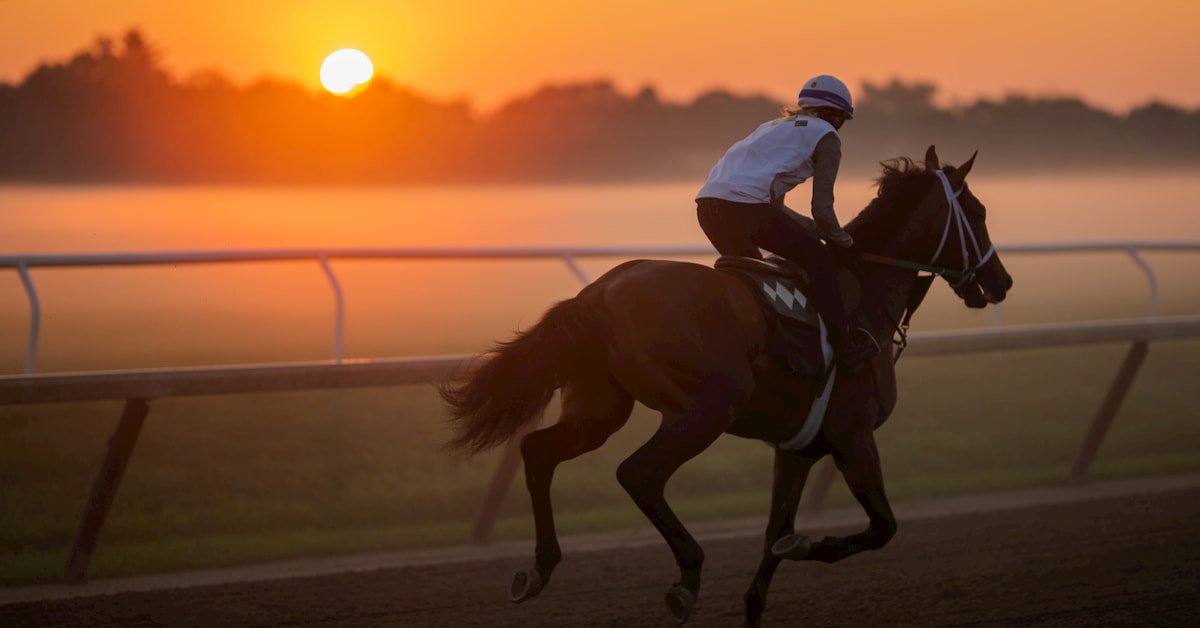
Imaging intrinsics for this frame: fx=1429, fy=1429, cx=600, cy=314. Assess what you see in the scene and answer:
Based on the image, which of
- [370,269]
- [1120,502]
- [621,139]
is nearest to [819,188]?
[1120,502]

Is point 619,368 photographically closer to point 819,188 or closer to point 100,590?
point 819,188

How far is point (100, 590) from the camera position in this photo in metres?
5.39

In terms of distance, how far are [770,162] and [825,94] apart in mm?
349

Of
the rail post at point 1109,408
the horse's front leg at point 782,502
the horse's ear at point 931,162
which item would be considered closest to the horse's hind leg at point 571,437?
the horse's front leg at point 782,502

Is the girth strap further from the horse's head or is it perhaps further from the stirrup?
the stirrup

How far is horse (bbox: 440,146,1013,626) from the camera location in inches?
175

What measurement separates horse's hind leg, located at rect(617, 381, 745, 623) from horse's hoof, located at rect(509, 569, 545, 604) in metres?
0.41

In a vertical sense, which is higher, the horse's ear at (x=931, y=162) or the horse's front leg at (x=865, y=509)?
the horse's ear at (x=931, y=162)

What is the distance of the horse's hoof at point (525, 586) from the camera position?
448 centimetres

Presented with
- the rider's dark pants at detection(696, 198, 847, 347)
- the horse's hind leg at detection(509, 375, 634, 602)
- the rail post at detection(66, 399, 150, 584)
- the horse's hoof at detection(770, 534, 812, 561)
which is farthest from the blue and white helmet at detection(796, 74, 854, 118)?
the rail post at detection(66, 399, 150, 584)

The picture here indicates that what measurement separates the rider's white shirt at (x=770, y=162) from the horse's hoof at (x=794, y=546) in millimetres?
1143

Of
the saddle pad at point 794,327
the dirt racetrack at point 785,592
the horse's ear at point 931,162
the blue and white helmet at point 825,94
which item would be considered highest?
the blue and white helmet at point 825,94

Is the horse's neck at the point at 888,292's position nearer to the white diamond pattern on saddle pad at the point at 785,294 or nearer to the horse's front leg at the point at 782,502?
the white diamond pattern on saddle pad at the point at 785,294

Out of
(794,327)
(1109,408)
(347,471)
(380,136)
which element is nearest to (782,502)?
(794,327)
